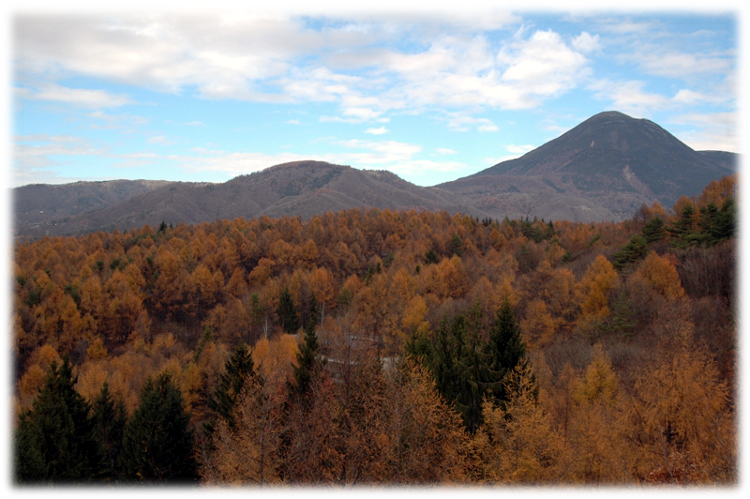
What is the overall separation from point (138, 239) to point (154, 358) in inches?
2131

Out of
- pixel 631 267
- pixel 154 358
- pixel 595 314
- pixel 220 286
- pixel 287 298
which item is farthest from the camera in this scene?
pixel 220 286

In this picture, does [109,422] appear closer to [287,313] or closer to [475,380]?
[475,380]

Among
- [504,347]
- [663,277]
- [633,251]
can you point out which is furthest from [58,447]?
[633,251]

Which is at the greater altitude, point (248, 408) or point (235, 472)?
point (248, 408)

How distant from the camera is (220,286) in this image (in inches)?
2940

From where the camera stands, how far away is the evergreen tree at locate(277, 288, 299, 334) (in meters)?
63.4

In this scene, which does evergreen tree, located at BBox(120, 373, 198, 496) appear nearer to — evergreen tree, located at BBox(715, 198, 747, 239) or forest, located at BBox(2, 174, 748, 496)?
forest, located at BBox(2, 174, 748, 496)

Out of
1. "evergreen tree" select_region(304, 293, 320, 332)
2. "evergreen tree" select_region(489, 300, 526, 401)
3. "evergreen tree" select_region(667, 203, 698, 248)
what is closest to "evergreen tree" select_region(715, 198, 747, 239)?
"evergreen tree" select_region(667, 203, 698, 248)

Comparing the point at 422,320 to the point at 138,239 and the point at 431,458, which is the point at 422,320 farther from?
the point at 138,239

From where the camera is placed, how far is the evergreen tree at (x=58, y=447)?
20266 millimetres

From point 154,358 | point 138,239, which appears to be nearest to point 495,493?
point 154,358

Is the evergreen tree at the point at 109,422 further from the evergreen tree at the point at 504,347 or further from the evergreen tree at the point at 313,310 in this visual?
the evergreen tree at the point at 313,310

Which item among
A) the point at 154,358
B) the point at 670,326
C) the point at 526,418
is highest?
the point at 670,326

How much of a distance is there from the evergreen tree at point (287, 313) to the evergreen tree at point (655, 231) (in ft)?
157
